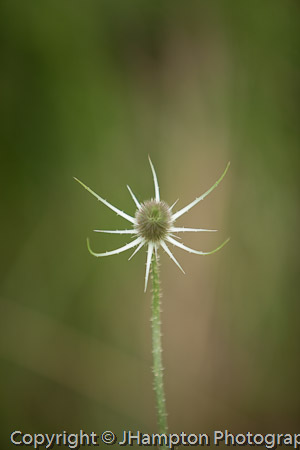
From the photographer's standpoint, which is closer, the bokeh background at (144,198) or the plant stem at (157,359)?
the plant stem at (157,359)

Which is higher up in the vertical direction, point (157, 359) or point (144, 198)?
point (144, 198)

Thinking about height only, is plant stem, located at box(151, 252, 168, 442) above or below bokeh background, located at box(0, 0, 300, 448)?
below

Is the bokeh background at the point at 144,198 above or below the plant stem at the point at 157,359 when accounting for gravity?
above

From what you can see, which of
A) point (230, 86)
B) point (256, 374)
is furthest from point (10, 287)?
point (230, 86)

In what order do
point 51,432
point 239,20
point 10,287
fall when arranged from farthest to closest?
1. point 239,20
2. point 10,287
3. point 51,432

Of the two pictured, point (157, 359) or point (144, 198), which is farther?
point (144, 198)

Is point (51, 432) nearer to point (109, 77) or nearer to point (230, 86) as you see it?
point (109, 77)

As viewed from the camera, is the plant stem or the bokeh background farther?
the bokeh background

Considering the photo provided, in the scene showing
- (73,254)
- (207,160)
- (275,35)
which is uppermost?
(275,35)
